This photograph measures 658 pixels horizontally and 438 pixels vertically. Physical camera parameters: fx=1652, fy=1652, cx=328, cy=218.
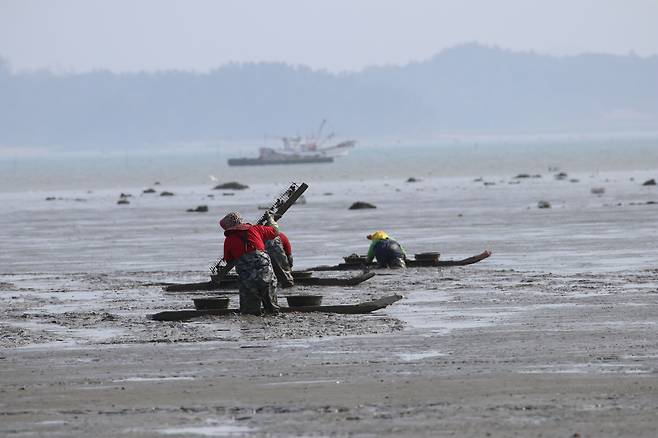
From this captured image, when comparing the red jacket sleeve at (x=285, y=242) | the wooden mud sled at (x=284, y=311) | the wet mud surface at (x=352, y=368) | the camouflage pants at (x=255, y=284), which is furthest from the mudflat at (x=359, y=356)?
the red jacket sleeve at (x=285, y=242)

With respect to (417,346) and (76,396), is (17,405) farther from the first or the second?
(417,346)

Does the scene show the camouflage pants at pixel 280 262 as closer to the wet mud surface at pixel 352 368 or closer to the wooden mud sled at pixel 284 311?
the wet mud surface at pixel 352 368

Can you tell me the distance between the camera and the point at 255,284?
68.0ft

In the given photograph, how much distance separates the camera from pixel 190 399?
13820mm

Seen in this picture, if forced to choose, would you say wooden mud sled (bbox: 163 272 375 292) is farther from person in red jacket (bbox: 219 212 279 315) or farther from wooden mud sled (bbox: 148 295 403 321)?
wooden mud sled (bbox: 148 295 403 321)

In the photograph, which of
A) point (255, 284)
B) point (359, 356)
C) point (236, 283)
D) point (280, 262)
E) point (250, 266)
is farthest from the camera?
point (236, 283)

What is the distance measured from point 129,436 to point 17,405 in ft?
6.21

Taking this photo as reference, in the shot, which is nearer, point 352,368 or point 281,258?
point 352,368

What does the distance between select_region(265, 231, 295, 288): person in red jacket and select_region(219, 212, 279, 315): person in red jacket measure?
2.83 m

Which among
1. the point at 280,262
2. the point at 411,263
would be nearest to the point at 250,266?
the point at 280,262

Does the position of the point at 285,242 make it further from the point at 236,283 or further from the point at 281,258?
the point at 236,283

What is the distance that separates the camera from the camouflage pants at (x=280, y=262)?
2422cm

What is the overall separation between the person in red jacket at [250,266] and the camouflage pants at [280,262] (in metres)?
2.92

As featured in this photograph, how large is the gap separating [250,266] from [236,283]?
430 cm
